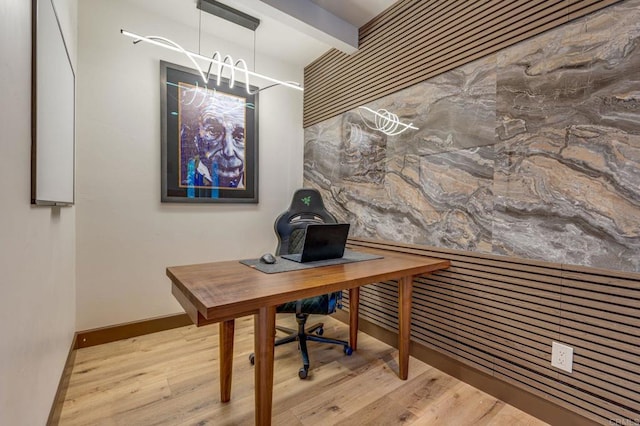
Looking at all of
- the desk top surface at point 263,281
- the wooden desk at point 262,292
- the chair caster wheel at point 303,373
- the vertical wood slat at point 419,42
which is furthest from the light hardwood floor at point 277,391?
the vertical wood slat at point 419,42

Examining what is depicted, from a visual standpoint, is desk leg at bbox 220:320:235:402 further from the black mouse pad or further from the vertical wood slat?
the vertical wood slat

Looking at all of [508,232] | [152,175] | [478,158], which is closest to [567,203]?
[508,232]

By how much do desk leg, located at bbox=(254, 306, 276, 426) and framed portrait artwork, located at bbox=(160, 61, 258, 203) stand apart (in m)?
1.87

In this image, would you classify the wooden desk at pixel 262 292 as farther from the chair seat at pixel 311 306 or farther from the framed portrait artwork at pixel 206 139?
the framed portrait artwork at pixel 206 139

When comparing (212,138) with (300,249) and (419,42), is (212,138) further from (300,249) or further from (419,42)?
(419,42)

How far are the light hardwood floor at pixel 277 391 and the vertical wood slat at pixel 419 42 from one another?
7.06ft

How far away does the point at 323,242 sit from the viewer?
1.87m

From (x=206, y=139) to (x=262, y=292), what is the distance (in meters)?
2.05

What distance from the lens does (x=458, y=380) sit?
195 cm

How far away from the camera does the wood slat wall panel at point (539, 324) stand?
1354mm

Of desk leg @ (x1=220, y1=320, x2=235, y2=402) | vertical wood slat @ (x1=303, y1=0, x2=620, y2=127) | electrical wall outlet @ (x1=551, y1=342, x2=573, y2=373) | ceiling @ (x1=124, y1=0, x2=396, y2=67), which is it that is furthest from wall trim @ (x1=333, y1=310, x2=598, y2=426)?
ceiling @ (x1=124, y1=0, x2=396, y2=67)

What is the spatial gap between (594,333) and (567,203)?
647 millimetres

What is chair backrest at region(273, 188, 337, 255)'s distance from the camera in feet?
7.70

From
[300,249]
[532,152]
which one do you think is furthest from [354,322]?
[532,152]
